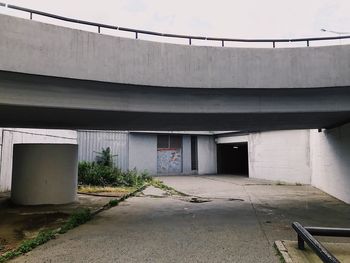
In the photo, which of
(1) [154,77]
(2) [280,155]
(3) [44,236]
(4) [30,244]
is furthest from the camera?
(2) [280,155]

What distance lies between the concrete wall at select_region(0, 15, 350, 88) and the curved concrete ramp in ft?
0.07

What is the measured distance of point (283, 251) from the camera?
6.39m

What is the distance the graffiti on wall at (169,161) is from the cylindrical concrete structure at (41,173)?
18.4 m

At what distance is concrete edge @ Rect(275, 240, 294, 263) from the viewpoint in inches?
231

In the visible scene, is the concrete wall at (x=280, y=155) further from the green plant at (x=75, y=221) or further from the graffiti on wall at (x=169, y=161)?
the green plant at (x=75, y=221)

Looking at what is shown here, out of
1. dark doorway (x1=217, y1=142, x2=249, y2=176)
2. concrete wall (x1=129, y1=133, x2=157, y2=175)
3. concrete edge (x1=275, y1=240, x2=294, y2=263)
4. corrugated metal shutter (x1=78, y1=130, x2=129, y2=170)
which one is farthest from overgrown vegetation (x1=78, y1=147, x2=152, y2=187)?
dark doorway (x1=217, y1=142, x2=249, y2=176)

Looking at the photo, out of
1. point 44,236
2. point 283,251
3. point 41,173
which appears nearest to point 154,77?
point 44,236

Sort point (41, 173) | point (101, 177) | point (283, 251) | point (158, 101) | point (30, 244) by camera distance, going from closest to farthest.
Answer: point (283, 251)
point (30, 244)
point (158, 101)
point (41, 173)
point (101, 177)

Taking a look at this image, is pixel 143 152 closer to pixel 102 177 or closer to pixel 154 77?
pixel 102 177

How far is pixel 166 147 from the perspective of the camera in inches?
1249

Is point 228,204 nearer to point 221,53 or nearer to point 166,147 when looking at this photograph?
point 221,53

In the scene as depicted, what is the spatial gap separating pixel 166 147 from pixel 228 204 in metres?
18.5

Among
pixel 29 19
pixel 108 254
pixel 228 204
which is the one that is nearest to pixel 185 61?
pixel 29 19

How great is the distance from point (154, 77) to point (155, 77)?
0.09 ft
